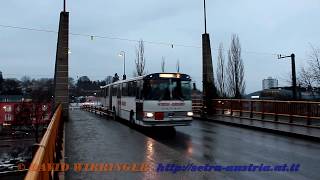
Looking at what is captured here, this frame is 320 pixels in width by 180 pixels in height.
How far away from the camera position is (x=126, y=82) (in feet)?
80.2

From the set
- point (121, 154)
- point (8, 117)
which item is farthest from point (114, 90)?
point (8, 117)

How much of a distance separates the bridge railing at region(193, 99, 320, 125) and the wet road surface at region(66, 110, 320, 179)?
113 inches

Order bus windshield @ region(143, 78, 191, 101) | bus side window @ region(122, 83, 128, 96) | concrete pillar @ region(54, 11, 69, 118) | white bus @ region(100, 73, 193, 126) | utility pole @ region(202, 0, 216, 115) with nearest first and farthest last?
1. white bus @ region(100, 73, 193, 126)
2. bus windshield @ region(143, 78, 191, 101)
3. bus side window @ region(122, 83, 128, 96)
4. concrete pillar @ region(54, 11, 69, 118)
5. utility pole @ region(202, 0, 216, 115)

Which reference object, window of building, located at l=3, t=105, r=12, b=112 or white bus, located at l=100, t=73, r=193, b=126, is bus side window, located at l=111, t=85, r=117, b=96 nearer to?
white bus, located at l=100, t=73, r=193, b=126

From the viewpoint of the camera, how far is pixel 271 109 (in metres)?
23.5

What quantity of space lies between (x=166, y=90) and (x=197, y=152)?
664 cm

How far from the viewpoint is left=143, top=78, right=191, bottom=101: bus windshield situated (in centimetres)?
1943

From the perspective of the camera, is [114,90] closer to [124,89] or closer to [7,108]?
[124,89]

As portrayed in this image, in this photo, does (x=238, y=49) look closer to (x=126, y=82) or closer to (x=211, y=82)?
(x=211, y=82)

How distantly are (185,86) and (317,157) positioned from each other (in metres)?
8.71

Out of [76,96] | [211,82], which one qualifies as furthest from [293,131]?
[76,96]

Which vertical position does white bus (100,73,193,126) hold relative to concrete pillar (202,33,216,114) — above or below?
below

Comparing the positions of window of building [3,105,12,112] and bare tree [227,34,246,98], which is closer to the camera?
bare tree [227,34,246,98]

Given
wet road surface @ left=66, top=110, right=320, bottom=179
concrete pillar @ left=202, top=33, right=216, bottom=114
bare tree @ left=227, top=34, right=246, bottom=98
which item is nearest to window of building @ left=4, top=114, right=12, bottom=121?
bare tree @ left=227, top=34, right=246, bottom=98
